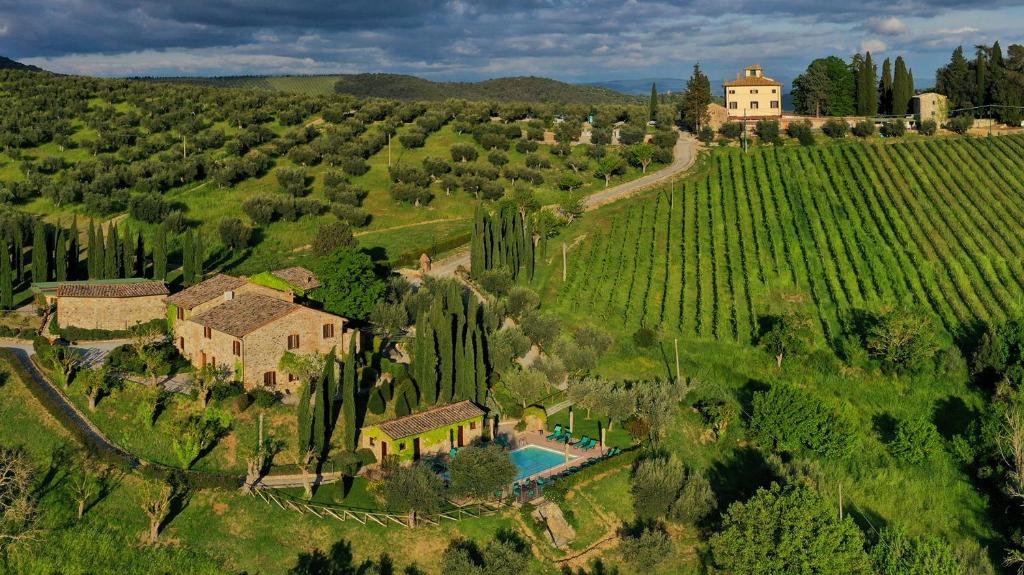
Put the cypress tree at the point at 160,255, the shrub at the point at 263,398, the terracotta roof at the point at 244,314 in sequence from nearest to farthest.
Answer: the shrub at the point at 263,398
the terracotta roof at the point at 244,314
the cypress tree at the point at 160,255

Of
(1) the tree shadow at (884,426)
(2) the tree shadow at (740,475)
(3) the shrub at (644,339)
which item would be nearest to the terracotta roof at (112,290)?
(3) the shrub at (644,339)

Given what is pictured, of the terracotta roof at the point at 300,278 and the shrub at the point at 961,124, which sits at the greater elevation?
the shrub at the point at 961,124

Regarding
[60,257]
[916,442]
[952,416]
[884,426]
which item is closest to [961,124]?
[952,416]

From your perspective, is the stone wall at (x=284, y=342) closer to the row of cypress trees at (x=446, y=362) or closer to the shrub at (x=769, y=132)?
the row of cypress trees at (x=446, y=362)

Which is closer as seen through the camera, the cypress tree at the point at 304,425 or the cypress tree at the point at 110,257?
the cypress tree at the point at 304,425

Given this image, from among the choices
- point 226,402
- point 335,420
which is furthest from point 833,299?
point 226,402

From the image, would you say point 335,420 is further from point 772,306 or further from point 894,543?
point 772,306

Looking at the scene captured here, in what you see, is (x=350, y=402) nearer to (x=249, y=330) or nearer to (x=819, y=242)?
(x=249, y=330)

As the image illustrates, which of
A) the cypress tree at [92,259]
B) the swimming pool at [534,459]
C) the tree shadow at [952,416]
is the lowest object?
the swimming pool at [534,459]
